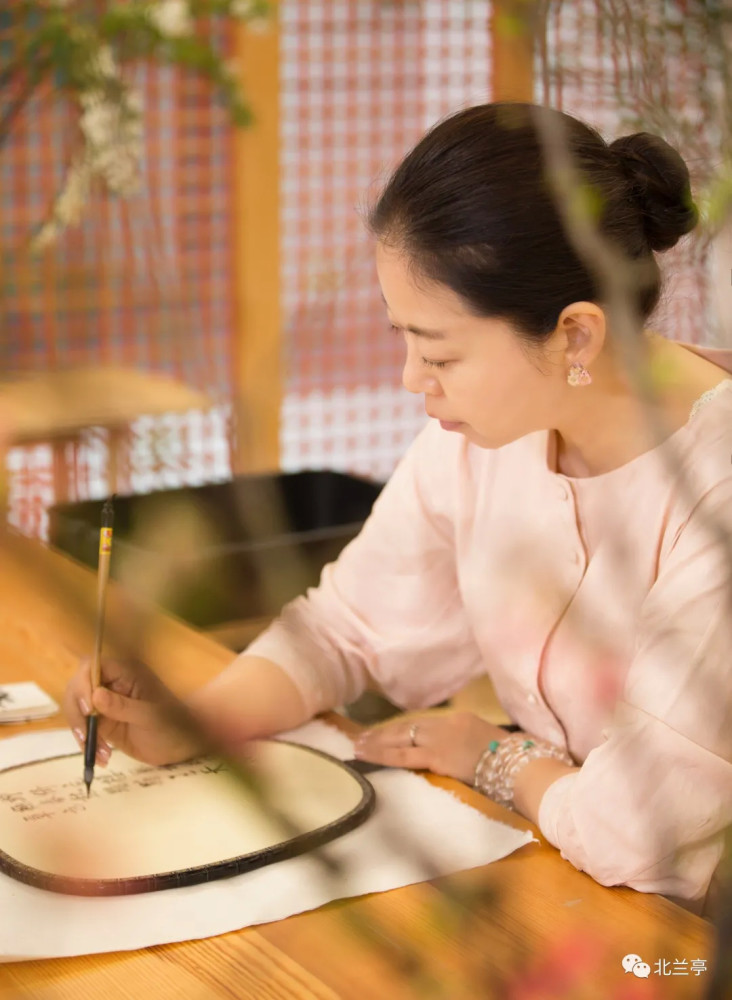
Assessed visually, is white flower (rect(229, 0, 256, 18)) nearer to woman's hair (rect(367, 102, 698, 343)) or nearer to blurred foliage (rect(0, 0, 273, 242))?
blurred foliage (rect(0, 0, 273, 242))

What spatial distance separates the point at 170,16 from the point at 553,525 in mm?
1760

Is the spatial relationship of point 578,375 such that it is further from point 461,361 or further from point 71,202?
point 71,202

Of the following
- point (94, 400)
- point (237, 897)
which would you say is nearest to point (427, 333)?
point (237, 897)

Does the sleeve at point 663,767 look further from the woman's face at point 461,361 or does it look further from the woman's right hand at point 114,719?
the woman's right hand at point 114,719

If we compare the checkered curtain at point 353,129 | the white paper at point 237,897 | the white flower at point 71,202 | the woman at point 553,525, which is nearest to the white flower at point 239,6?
the checkered curtain at point 353,129

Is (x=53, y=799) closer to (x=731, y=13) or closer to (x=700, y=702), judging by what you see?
(x=700, y=702)

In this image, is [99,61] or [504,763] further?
[504,763]

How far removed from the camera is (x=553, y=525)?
1.41 metres

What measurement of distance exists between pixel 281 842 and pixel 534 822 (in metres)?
0.26

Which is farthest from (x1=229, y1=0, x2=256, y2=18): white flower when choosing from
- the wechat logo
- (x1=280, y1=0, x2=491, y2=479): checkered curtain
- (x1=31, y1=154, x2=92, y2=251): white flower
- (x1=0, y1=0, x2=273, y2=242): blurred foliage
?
the wechat logo

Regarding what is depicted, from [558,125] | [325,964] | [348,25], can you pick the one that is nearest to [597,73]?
[558,125]

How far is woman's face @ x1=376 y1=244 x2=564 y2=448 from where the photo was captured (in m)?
1.24

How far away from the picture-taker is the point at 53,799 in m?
1.15

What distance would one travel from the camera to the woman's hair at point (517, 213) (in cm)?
120
